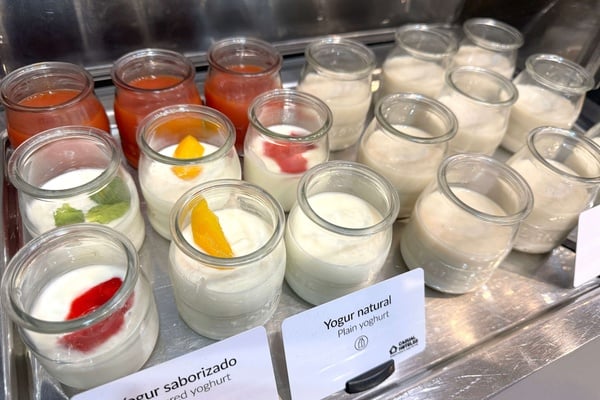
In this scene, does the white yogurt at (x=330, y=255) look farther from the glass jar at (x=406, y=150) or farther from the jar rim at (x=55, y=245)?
the jar rim at (x=55, y=245)

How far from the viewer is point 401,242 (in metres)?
1.05

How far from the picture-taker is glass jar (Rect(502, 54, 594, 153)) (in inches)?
49.9

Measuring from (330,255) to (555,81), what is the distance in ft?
2.99

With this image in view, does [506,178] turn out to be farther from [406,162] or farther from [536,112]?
[536,112]

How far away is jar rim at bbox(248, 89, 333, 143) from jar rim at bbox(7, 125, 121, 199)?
0.92 feet

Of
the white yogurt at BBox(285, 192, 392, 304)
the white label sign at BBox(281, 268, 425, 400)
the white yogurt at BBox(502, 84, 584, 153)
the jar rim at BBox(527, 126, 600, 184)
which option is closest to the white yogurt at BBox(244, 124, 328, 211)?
the white yogurt at BBox(285, 192, 392, 304)

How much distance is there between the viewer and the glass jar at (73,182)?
0.84 m

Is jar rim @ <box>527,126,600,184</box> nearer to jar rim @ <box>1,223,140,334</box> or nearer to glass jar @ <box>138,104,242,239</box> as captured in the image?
glass jar @ <box>138,104,242,239</box>

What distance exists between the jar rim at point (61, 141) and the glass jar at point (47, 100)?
58 millimetres

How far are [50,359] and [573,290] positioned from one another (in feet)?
3.43

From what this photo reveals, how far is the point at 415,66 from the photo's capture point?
133 centimetres

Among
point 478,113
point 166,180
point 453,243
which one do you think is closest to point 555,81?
point 478,113

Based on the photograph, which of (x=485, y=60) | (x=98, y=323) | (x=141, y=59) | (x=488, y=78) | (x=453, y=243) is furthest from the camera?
(x=485, y=60)

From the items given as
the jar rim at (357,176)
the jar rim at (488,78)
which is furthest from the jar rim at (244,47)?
the jar rim at (488,78)
